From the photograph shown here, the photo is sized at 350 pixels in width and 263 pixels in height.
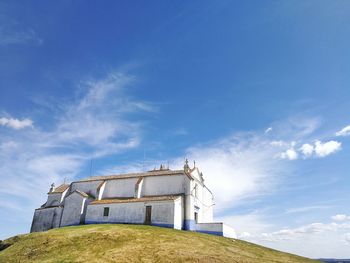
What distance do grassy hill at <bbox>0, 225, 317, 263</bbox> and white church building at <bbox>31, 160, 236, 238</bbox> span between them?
16.9 feet

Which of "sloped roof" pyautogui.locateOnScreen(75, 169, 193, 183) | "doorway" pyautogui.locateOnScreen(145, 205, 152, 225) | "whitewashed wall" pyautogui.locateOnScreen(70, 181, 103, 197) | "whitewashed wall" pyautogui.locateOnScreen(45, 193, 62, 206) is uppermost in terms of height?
"sloped roof" pyautogui.locateOnScreen(75, 169, 193, 183)

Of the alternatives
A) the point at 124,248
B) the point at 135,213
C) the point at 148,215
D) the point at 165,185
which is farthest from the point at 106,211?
the point at 124,248

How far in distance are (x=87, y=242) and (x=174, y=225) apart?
12.0 m

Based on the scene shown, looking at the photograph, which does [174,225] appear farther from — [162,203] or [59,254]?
[59,254]

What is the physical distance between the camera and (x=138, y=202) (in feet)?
134

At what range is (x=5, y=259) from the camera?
2914 centimetres

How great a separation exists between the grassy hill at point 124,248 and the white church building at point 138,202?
16.9 ft

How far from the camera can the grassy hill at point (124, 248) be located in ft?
82.5

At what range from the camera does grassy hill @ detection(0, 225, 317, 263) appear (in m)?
25.1

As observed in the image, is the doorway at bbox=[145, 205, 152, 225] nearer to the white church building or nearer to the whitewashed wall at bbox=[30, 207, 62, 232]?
the white church building

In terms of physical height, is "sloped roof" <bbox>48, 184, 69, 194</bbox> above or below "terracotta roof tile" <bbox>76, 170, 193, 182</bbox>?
below

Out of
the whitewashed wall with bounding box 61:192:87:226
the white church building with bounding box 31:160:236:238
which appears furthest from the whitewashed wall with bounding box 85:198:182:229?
the whitewashed wall with bounding box 61:192:87:226

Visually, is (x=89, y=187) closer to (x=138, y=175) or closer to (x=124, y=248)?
(x=138, y=175)

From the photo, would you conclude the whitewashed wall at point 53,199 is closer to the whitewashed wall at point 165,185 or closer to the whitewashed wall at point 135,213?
the whitewashed wall at point 135,213
